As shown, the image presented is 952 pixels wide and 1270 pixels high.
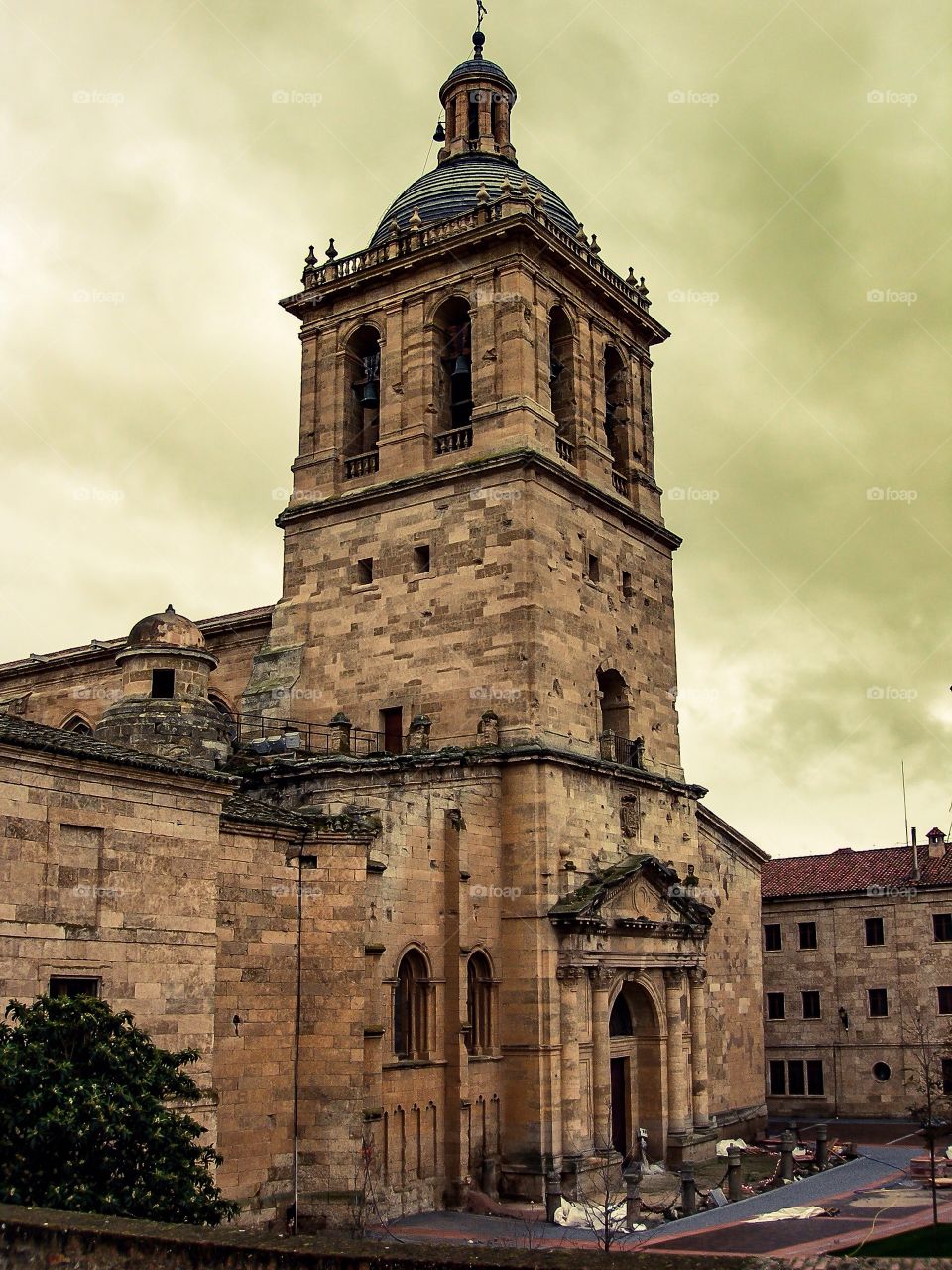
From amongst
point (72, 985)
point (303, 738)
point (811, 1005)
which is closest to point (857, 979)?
point (811, 1005)

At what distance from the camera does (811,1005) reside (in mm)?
52281

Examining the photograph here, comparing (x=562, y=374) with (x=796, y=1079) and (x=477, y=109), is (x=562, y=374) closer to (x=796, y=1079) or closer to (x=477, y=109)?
(x=477, y=109)

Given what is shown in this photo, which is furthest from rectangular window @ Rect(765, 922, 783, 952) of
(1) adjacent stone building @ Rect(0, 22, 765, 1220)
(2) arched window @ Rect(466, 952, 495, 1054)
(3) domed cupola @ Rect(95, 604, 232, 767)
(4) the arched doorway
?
(3) domed cupola @ Rect(95, 604, 232, 767)

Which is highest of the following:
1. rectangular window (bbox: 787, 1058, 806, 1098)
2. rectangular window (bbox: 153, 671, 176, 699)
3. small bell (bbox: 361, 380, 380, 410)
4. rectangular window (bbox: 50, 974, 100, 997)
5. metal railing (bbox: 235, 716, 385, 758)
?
small bell (bbox: 361, 380, 380, 410)

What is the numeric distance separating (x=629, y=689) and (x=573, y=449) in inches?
283

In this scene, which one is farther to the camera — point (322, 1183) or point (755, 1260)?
point (322, 1183)

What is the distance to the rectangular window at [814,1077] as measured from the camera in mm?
51250

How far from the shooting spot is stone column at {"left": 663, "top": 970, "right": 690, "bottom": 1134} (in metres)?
36.4

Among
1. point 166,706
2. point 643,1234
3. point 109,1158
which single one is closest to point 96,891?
point 109,1158

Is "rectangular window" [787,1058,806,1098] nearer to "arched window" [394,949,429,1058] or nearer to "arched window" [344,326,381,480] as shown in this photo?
"arched window" [394,949,429,1058]

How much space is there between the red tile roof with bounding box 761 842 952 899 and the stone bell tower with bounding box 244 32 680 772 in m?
15.6

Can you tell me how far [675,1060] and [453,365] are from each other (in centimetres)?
2077

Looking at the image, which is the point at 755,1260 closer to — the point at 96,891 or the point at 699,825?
the point at 96,891

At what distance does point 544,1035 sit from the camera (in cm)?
3206
